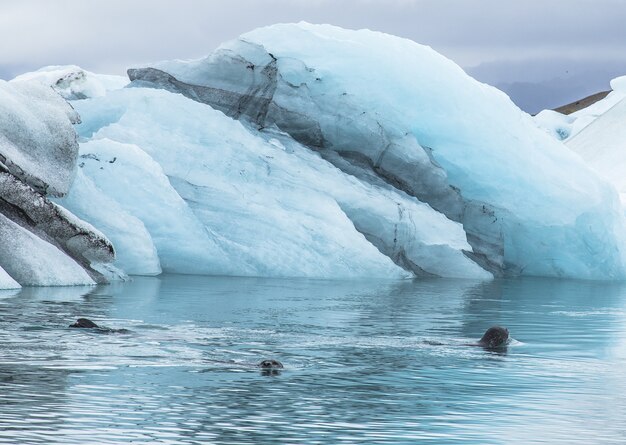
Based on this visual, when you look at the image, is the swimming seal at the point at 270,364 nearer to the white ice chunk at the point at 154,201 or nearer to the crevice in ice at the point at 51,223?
the crevice in ice at the point at 51,223

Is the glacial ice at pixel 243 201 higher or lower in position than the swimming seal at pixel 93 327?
higher

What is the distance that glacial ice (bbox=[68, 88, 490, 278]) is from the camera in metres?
28.0

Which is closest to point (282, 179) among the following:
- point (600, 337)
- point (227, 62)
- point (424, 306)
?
point (227, 62)

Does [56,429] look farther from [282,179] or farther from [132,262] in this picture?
[282,179]

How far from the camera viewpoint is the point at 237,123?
32188mm

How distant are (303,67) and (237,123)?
9.22 feet

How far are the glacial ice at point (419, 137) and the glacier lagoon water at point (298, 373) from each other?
11.2 metres

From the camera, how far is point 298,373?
477 inches

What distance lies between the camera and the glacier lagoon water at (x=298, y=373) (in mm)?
9164

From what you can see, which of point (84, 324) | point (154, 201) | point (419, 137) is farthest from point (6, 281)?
point (419, 137)

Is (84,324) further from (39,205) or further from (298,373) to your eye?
(39,205)

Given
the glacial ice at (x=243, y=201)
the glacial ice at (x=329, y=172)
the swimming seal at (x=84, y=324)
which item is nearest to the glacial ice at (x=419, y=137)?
the glacial ice at (x=329, y=172)

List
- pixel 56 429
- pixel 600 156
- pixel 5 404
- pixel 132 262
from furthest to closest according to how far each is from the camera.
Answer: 1. pixel 600 156
2. pixel 132 262
3. pixel 5 404
4. pixel 56 429

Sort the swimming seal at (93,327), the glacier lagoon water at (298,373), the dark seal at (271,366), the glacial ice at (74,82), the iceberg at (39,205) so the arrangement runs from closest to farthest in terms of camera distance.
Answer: the glacier lagoon water at (298,373), the dark seal at (271,366), the swimming seal at (93,327), the iceberg at (39,205), the glacial ice at (74,82)
